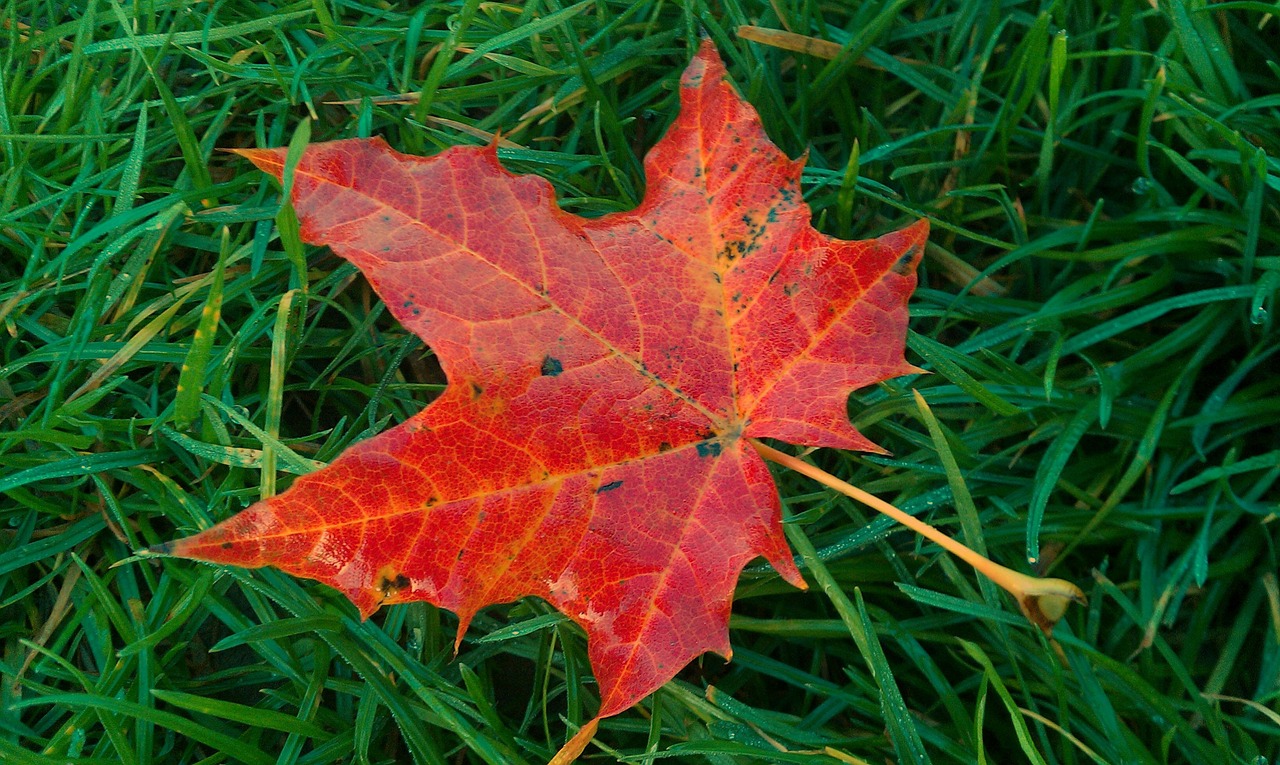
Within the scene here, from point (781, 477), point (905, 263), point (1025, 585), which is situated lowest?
point (781, 477)

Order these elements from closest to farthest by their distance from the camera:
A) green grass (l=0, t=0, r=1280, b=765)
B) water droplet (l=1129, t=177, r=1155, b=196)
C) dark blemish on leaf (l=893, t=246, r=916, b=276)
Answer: dark blemish on leaf (l=893, t=246, r=916, b=276), green grass (l=0, t=0, r=1280, b=765), water droplet (l=1129, t=177, r=1155, b=196)

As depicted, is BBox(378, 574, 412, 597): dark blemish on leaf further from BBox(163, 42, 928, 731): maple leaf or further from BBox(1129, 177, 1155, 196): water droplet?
BBox(1129, 177, 1155, 196): water droplet

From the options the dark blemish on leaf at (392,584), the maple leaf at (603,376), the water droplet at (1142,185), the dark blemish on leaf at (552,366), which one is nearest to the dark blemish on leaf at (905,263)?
the maple leaf at (603,376)

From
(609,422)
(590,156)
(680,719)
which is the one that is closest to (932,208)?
(590,156)

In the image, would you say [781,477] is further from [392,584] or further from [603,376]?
[392,584]

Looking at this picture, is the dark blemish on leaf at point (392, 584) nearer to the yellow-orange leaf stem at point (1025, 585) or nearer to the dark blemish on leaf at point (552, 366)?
the dark blemish on leaf at point (552, 366)

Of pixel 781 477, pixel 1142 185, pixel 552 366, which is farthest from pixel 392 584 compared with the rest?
pixel 1142 185

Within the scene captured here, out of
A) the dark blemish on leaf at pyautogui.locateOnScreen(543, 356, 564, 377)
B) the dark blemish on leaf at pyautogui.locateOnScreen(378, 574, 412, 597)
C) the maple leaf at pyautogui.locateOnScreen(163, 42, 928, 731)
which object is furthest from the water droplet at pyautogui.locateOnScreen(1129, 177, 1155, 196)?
the dark blemish on leaf at pyautogui.locateOnScreen(378, 574, 412, 597)
